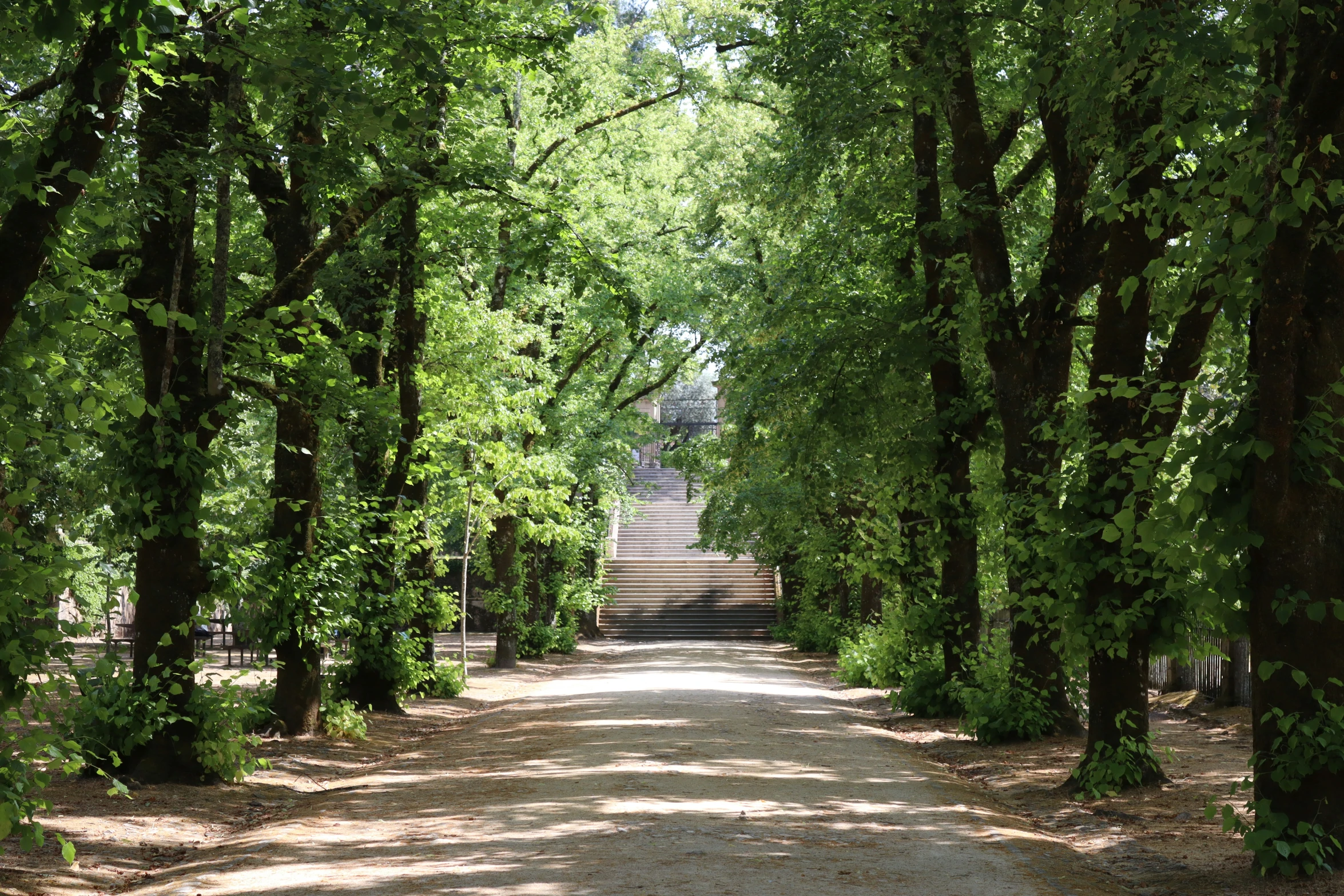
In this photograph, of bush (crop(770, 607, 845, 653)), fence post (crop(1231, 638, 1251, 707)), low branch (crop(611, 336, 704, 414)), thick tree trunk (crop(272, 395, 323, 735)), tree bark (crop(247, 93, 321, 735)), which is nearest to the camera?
tree bark (crop(247, 93, 321, 735))

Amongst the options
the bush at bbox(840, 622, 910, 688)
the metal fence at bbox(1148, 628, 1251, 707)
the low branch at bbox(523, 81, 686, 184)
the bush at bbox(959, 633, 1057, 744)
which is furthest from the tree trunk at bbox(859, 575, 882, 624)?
the bush at bbox(959, 633, 1057, 744)

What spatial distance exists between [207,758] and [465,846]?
11.1ft

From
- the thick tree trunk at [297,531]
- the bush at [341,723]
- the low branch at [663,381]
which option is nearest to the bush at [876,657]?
the bush at [341,723]

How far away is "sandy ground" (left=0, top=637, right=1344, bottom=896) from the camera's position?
22.3ft

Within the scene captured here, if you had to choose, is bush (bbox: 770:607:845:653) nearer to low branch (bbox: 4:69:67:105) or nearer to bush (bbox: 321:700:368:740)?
bush (bbox: 321:700:368:740)

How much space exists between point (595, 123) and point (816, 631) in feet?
52.7

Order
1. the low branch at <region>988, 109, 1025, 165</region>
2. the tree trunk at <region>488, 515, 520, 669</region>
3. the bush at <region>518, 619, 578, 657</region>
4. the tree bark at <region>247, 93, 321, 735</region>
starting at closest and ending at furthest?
the tree bark at <region>247, 93, 321, 735</region>
the low branch at <region>988, 109, 1025, 165</region>
the tree trunk at <region>488, 515, 520, 669</region>
the bush at <region>518, 619, 578, 657</region>

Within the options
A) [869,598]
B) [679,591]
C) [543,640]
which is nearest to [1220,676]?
[869,598]

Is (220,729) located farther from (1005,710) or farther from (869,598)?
(869,598)

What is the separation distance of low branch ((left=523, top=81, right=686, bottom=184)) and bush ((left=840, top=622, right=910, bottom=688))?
35.2 ft

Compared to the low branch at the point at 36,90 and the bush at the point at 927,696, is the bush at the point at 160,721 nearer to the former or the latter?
the low branch at the point at 36,90

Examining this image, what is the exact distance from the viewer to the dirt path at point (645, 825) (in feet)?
22.1

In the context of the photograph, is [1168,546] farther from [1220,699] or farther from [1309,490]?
[1220,699]

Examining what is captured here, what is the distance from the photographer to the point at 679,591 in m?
45.0
